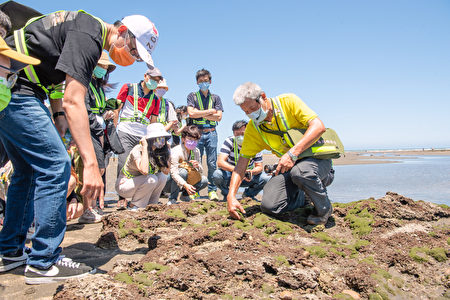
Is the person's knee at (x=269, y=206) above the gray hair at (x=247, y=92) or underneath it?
underneath

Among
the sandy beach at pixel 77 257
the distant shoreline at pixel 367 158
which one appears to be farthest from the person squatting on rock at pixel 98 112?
the distant shoreline at pixel 367 158

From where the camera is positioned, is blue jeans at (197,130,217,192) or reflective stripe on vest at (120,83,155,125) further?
blue jeans at (197,130,217,192)

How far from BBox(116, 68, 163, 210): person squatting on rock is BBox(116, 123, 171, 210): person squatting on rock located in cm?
24

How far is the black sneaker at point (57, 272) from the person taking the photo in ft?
6.73

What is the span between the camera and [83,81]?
1.96 metres

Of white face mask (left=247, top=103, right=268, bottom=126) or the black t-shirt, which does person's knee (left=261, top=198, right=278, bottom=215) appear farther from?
the black t-shirt

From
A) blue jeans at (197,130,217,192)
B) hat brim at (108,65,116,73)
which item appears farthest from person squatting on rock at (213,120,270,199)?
hat brim at (108,65,116,73)

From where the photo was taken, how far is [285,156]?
3379 mm

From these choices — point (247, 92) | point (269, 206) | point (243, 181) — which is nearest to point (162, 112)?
point (243, 181)

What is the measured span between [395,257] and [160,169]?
3.33 m

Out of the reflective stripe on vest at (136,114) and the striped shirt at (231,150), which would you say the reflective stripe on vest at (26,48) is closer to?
the reflective stripe on vest at (136,114)

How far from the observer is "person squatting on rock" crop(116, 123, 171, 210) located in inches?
180

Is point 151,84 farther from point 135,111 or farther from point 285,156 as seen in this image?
point 285,156

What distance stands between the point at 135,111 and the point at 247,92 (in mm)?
2338
